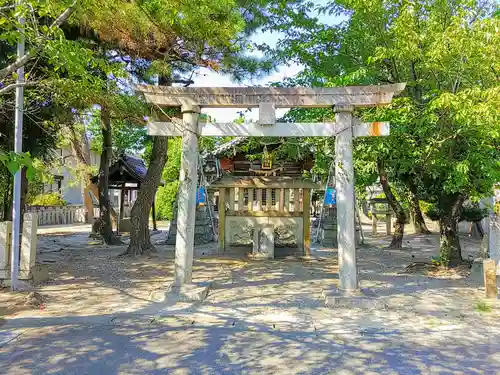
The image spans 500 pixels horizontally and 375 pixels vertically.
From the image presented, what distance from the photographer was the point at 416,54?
7582 mm

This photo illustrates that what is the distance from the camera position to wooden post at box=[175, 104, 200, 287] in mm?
7004

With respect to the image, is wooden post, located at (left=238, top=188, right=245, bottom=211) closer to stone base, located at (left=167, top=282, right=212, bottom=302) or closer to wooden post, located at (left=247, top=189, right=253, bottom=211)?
wooden post, located at (left=247, top=189, right=253, bottom=211)

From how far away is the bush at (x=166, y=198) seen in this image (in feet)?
88.7

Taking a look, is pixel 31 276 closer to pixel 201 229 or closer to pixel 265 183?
pixel 265 183

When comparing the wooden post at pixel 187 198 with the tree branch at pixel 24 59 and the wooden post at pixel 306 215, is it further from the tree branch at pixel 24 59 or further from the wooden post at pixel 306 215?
the wooden post at pixel 306 215

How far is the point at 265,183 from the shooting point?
A: 11969 millimetres

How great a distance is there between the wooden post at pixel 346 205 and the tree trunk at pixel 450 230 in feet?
12.3

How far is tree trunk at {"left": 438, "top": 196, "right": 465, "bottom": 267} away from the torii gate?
3.71 m

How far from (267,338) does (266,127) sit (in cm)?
357

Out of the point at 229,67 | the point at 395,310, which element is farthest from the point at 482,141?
the point at 229,67

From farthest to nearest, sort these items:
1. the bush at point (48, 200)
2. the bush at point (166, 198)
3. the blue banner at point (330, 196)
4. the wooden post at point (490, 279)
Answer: the bush at point (166, 198) < the bush at point (48, 200) < the blue banner at point (330, 196) < the wooden post at point (490, 279)

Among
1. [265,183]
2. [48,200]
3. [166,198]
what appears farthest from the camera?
[166,198]

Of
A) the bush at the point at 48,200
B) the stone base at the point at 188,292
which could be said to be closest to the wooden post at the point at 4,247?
the stone base at the point at 188,292

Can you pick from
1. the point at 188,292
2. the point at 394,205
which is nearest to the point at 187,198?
the point at 188,292
